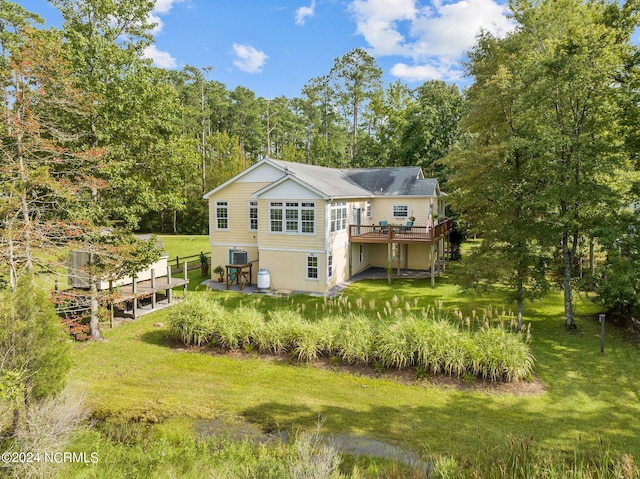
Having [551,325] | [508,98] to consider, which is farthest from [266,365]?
[508,98]

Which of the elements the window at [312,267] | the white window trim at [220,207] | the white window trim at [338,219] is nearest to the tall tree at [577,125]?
the white window trim at [338,219]

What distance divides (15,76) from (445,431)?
11964mm

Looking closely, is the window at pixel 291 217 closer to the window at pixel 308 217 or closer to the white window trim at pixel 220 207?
the window at pixel 308 217

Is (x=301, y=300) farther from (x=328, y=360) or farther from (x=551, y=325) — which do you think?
(x=551, y=325)

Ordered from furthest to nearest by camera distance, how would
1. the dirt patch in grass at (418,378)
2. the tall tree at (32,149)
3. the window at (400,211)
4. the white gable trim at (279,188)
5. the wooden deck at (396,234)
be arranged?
the window at (400,211)
the wooden deck at (396,234)
the white gable trim at (279,188)
the dirt patch in grass at (418,378)
the tall tree at (32,149)

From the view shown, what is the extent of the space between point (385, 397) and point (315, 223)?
410 inches

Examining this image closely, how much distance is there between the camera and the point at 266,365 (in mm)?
10383

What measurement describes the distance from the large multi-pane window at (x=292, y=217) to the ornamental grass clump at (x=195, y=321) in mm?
6802

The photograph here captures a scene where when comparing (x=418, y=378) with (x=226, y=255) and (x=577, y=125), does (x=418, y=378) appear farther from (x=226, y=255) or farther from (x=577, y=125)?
(x=226, y=255)

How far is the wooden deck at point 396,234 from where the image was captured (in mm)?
19719

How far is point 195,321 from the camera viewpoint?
11.9 metres

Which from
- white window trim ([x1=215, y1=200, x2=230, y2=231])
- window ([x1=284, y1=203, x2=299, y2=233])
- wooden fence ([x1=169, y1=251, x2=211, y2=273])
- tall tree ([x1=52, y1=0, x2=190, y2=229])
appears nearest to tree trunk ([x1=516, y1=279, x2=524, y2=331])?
window ([x1=284, y1=203, x2=299, y2=233])

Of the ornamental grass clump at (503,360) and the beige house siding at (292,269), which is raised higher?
the beige house siding at (292,269)

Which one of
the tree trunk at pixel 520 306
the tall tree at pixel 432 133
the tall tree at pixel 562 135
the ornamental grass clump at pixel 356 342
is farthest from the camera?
the tall tree at pixel 432 133
